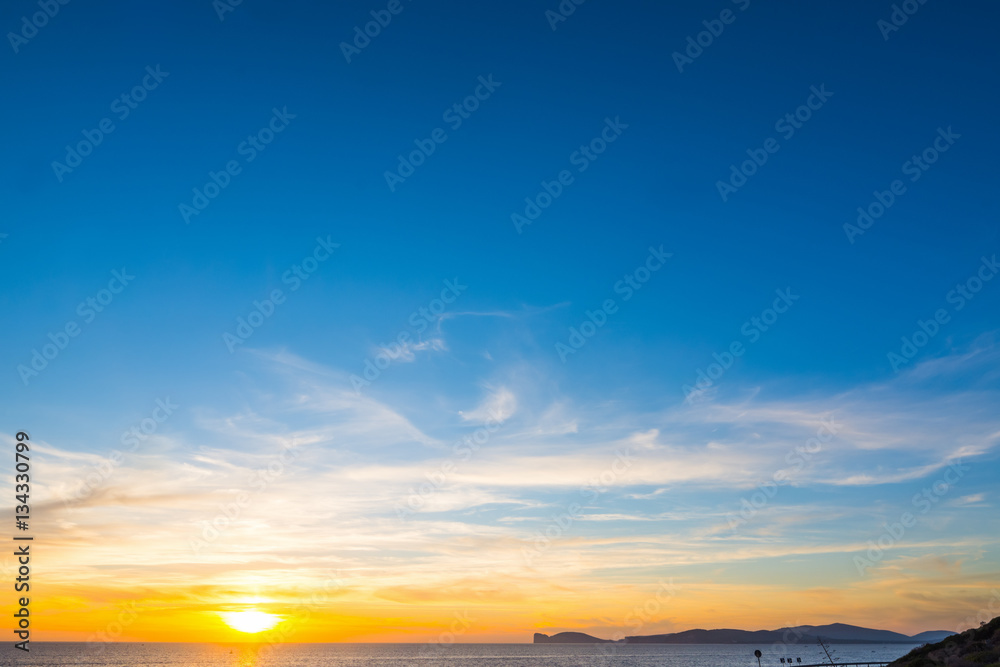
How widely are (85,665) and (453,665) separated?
97041 mm

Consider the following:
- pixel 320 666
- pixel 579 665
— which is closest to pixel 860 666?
pixel 579 665

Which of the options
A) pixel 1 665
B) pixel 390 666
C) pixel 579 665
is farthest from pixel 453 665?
pixel 1 665

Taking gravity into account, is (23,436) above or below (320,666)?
above

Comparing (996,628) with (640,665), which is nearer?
(996,628)

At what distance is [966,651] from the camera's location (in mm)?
55062

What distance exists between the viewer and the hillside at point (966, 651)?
48950 millimetres

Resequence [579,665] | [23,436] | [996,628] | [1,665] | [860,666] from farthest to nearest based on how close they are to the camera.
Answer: [579,665]
[1,665]
[860,666]
[996,628]
[23,436]

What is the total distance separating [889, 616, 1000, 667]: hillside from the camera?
48950 millimetres

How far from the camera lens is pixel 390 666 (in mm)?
190125

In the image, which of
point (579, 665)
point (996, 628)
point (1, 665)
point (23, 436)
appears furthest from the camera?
point (579, 665)

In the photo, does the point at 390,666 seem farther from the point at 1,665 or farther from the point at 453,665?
the point at 1,665

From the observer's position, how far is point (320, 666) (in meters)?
192

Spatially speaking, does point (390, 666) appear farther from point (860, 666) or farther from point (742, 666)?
point (860, 666)

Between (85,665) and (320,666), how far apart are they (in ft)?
198
